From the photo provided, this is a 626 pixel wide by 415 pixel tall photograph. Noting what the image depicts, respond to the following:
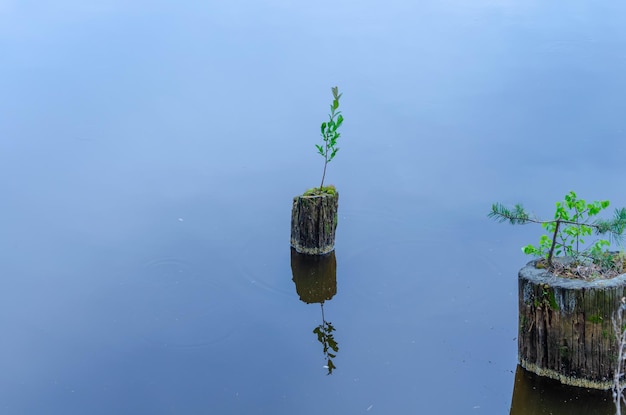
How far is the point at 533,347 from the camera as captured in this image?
8203 millimetres

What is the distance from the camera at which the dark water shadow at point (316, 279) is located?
9.49m

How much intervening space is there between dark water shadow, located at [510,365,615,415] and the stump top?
1.03 metres

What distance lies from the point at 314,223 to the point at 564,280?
3.25m

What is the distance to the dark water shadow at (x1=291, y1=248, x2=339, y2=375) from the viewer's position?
9.49 meters

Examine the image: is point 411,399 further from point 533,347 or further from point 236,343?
point 236,343

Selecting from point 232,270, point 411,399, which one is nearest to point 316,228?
point 232,270

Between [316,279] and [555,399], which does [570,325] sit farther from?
[316,279]

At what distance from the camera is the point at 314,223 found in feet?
33.1

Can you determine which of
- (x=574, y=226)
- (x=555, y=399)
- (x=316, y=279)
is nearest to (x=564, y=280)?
(x=574, y=226)

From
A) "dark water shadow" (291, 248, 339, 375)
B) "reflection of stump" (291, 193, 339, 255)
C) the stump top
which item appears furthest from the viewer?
"reflection of stump" (291, 193, 339, 255)

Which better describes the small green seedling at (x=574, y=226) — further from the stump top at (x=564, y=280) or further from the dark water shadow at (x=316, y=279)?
the dark water shadow at (x=316, y=279)

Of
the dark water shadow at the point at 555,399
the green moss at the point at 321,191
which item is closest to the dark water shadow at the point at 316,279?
the green moss at the point at 321,191

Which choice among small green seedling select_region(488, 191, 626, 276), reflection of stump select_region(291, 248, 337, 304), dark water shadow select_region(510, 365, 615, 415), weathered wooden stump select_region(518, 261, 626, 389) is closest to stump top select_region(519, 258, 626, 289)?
weathered wooden stump select_region(518, 261, 626, 389)

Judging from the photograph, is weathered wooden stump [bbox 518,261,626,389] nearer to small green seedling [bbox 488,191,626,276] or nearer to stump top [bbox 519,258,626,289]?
stump top [bbox 519,258,626,289]
